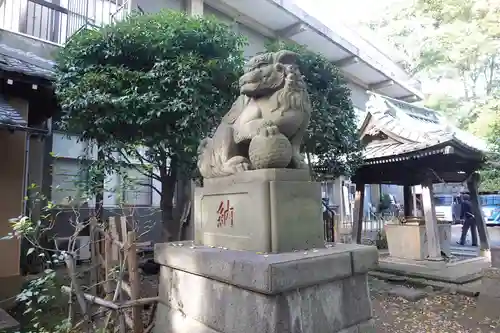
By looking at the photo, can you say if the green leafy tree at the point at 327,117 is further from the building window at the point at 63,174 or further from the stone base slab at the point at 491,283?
the building window at the point at 63,174

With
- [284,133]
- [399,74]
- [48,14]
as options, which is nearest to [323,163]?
[284,133]

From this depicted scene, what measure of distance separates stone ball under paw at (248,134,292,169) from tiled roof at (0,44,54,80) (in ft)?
19.3

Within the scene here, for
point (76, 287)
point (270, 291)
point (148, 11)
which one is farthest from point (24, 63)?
point (270, 291)

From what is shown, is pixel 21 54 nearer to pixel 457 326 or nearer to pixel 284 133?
pixel 284 133

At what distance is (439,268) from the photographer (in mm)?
8750

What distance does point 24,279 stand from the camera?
7242mm

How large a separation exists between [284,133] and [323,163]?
468 centimetres

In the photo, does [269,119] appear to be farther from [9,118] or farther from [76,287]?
[9,118]

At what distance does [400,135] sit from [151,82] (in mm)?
6924

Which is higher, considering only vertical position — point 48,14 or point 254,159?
point 48,14

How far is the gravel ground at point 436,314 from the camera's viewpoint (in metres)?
5.13

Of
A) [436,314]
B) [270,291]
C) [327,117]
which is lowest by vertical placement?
[436,314]

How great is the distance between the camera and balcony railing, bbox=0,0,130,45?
915 cm

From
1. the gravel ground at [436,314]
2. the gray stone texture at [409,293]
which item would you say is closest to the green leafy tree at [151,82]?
the gravel ground at [436,314]
